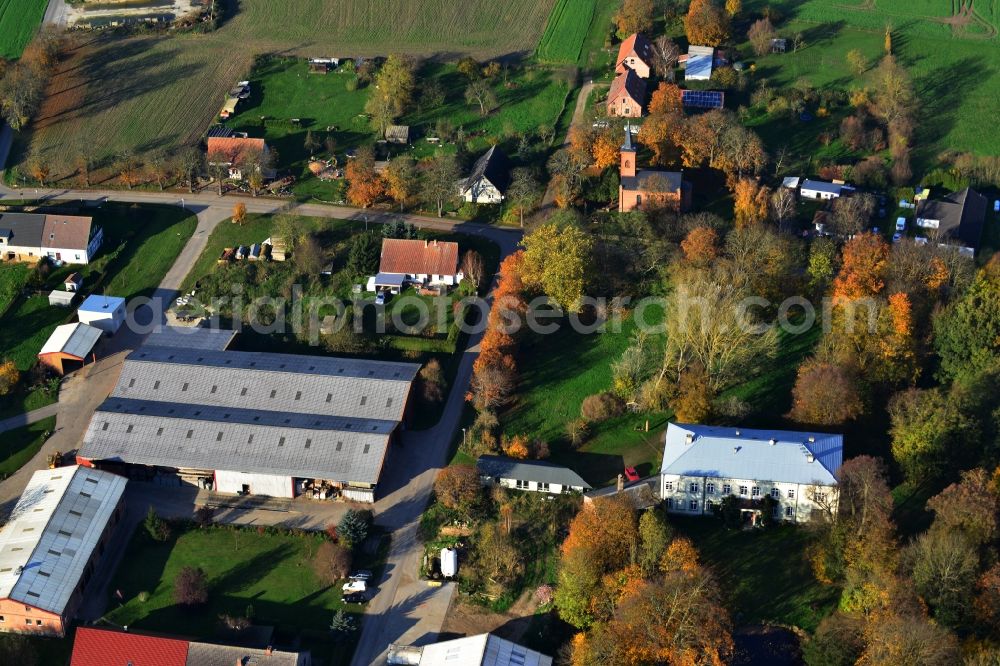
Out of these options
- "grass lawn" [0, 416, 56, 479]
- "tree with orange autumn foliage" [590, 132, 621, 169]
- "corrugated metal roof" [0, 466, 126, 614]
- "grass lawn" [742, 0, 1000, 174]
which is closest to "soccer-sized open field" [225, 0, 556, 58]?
"grass lawn" [742, 0, 1000, 174]

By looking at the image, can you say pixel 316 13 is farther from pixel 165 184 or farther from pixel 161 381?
pixel 161 381

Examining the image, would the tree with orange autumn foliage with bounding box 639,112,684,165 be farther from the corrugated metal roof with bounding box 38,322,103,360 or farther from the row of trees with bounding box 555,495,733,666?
the corrugated metal roof with bounding box 38,322,103,360

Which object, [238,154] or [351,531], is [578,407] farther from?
[238,154]

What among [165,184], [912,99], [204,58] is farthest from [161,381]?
[912,99]

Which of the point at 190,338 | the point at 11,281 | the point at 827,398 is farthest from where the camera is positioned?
the point at 11,281

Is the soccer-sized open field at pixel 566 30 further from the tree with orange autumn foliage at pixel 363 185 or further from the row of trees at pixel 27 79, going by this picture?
the row of trees at pixel 27 79

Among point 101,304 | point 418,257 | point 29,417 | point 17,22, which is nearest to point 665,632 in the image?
point 418,257

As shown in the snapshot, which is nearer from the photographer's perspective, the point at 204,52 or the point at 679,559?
the point at 679,559
